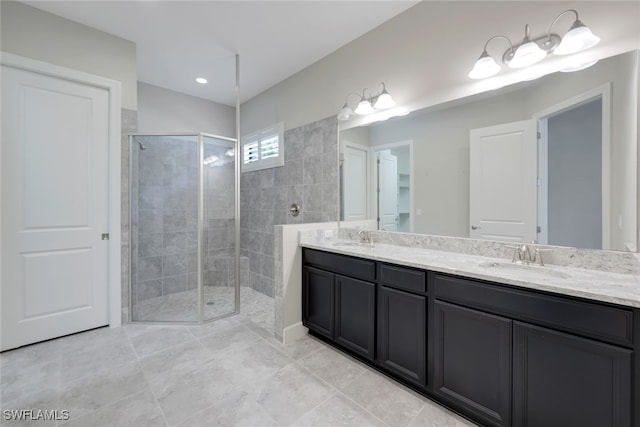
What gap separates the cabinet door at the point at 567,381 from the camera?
1.07 metres

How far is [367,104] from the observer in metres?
2.54

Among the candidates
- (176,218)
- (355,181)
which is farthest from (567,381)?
(176,218)

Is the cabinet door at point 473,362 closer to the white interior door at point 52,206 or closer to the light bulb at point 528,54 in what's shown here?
the light bulb at point 528,54

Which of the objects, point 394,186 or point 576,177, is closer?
point 576,177

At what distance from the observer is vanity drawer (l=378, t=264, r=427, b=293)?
166 cm

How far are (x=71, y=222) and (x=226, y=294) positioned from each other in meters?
1.68

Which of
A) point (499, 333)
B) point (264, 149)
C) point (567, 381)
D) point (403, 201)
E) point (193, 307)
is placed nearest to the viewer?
point (567, 381)

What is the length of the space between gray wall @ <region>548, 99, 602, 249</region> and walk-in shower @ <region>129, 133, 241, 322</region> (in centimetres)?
288

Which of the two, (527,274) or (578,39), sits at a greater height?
(578,39)

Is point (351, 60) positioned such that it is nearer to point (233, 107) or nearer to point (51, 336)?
point (233, 107)

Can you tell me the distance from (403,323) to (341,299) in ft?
1.83

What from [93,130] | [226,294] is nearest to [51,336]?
[226,294]

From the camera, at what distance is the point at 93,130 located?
8.45ft

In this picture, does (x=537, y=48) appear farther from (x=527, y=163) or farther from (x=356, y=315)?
(x=356, y=315)
